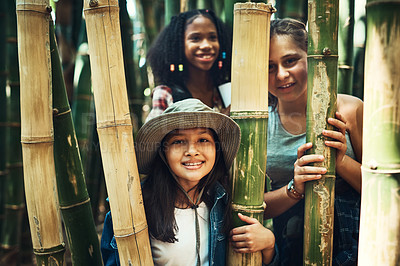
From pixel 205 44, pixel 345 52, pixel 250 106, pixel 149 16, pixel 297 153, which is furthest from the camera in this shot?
pixel 149 16

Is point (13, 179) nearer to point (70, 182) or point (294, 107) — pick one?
point (70, 182)

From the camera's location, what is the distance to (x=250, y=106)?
3.08 feet

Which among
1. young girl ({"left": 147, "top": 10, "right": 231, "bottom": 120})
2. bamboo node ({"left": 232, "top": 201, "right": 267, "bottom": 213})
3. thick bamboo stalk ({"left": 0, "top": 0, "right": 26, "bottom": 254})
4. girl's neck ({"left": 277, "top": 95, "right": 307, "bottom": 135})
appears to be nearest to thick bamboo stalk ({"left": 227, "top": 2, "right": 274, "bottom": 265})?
bamboo node ({"left": 232, "top": 201, "right": 267, "bottom": 213})

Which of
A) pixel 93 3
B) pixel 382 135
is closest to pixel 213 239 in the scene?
pixel 382 135

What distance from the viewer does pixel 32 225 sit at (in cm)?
92

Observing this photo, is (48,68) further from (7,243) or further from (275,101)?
(7,243)

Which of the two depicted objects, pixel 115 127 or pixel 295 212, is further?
pixel 295 212

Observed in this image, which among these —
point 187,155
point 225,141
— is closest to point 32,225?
point 187,155

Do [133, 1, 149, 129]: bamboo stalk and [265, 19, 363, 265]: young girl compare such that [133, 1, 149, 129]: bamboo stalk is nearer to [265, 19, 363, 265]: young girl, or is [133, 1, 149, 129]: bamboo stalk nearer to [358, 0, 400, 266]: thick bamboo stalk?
[265, 19, 363, 265]: young girl

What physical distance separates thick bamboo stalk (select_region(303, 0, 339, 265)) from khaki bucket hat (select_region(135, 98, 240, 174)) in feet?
0.65

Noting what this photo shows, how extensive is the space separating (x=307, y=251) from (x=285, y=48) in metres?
0.58

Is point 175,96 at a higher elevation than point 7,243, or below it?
higher

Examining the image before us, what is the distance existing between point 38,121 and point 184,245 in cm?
48

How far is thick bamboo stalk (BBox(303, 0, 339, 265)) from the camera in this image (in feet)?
2.95
